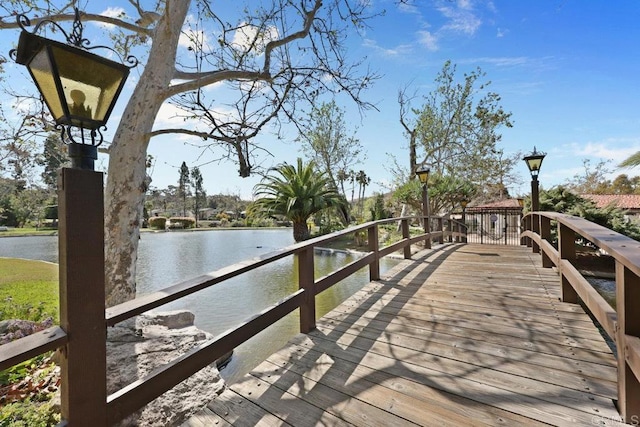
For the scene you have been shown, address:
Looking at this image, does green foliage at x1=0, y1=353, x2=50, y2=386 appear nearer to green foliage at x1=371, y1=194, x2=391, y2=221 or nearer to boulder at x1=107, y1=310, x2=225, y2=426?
boulder at x1=107, y1=310, x2=225, y2=426

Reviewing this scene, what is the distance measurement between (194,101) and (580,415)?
471 centimetres

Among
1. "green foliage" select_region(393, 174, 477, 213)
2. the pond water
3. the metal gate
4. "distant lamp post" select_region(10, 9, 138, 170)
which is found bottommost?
the pond water

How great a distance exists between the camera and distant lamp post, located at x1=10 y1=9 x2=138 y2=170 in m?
1.10

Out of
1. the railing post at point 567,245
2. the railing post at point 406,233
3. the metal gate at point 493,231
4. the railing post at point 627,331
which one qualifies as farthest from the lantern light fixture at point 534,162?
the railing post at point 627,331

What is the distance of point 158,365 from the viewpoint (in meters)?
2.60

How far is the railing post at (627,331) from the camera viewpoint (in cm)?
130

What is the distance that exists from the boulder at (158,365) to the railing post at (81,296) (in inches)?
46.4

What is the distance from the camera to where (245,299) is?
217 inches

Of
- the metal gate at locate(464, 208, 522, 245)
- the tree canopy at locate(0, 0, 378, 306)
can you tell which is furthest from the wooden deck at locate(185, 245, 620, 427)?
the metal gate at locate(464, 208, 522, 245)

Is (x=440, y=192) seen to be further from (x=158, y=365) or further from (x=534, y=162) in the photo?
(x=158, y=365)

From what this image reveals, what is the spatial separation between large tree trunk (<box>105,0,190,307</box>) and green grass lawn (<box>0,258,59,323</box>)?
1711mm

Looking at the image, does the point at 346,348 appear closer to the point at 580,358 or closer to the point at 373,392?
the point at 373,392

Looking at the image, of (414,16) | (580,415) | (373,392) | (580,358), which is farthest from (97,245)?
(414,16)

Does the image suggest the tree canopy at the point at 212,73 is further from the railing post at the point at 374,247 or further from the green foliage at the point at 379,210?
the green foliage at the point at 379,210
